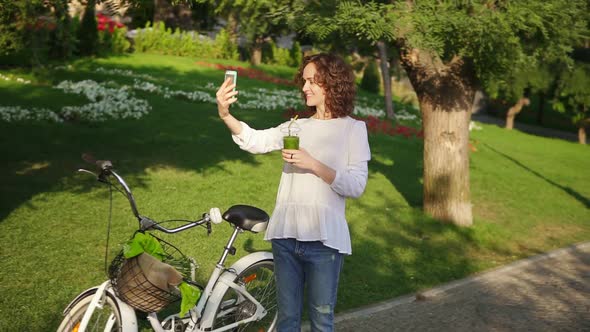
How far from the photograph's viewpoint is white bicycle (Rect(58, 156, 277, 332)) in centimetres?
399

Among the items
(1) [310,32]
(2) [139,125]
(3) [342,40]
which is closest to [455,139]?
(3) [342,40]

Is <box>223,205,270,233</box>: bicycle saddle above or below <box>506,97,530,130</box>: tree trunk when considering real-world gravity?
above

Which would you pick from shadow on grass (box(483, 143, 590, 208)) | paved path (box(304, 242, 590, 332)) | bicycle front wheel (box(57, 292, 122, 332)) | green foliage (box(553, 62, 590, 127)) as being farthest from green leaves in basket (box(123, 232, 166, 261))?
green foliage (box(553, 62, 590, 127))

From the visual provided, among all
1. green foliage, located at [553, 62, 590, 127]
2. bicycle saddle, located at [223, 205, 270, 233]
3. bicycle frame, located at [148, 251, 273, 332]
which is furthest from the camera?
green foliage, located at [553, 62, 590, 127]

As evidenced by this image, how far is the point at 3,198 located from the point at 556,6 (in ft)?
24.3

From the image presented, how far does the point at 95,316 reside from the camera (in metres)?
4.25

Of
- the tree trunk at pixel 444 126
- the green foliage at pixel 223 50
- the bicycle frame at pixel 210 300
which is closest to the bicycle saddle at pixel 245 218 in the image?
the bicycle frame at pixel 210 300

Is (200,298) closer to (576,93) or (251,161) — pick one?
(251,161)

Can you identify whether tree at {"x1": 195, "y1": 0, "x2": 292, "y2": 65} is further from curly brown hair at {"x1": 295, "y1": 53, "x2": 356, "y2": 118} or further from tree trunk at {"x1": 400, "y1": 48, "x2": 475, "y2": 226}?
curly brown hair at {"x1": 295, "y1": 53, "x2": 356, "y2": 118}

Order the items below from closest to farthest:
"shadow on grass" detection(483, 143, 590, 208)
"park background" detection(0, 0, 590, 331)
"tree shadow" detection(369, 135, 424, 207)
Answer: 1. "park background" detection(0, 0, 590, 331)
2. "tree shadow" detection(369, 135, 424, 207)
3. "shadow on grass" detection(483, 143, 590, 208)

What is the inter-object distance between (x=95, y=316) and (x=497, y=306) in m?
4.40

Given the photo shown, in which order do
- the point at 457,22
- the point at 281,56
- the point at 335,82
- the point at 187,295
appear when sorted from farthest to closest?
the point at 281,56, the point at 457,22, the point at 187,295, the point at 335,82

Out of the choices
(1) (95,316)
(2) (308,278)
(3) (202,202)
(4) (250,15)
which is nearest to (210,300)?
(1) (95,316)

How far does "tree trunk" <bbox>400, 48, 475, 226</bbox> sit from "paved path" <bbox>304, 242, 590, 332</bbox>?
1778 mm
